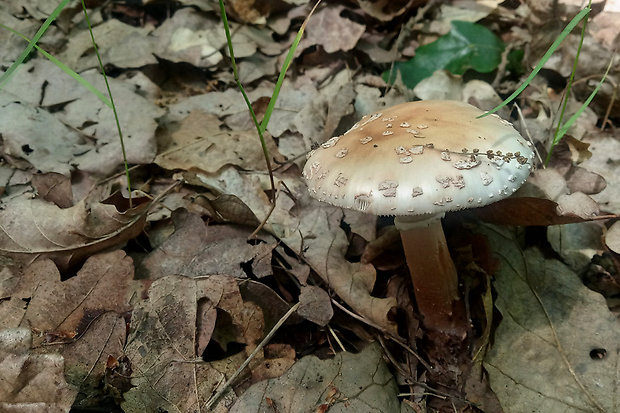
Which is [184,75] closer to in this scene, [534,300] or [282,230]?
[282,230]

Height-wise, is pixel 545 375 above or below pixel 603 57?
below

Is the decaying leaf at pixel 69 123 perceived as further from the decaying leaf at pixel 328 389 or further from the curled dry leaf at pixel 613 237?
the curled dry leaf at pixel 613 237

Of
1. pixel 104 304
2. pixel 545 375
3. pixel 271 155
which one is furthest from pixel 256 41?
pixel 545 375

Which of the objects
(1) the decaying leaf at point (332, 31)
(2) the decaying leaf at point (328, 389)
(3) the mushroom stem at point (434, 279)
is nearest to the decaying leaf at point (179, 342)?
(2) the decaying leaf at point (328, 389)

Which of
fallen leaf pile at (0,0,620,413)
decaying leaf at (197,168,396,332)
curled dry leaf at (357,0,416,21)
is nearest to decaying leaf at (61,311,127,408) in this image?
fallen leaf pile at (0,0,620,413)

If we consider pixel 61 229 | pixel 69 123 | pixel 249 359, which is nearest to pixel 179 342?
pixel 249 359

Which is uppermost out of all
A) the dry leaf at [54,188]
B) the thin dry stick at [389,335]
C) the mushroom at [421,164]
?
the mushroom at [421,164]
